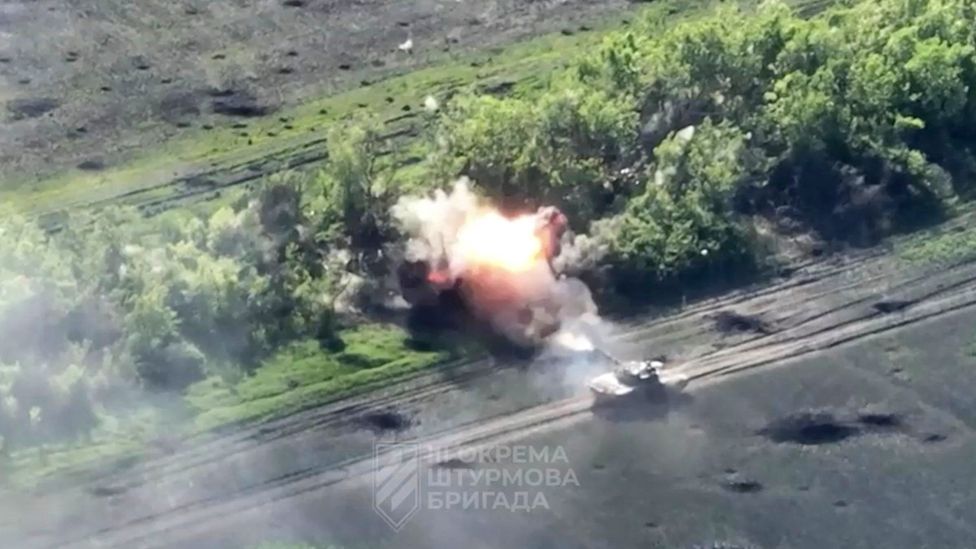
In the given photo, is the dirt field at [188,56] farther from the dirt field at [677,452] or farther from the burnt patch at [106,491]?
the dirt field at [677,452]

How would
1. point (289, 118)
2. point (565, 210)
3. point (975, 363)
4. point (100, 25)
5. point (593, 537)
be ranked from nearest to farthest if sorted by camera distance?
point (593, 537)
point (975, 363)
point (565, 210)
point (289, 118)
point (100, 25)

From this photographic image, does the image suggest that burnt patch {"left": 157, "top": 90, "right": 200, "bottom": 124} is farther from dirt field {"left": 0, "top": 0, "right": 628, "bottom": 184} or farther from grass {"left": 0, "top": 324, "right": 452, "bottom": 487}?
grass {"left": 0, "top": 324, "right": 452, "bottom": 487}

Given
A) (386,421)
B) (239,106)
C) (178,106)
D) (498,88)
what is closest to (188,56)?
(178,106)

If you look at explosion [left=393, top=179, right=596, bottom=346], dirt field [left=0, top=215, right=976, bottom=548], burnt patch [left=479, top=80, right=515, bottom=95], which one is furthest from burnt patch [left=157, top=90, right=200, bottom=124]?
dirt field [left=0, top=215, right=976, bottom=548]

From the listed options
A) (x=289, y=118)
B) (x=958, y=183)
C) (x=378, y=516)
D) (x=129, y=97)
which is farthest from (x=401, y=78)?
(x=378, y=516)

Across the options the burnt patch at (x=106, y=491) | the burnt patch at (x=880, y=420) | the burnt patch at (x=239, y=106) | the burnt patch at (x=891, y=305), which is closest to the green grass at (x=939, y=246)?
the burnt patch at (x=891, y=305)

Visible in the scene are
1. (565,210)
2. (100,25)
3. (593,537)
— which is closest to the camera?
(593,537)

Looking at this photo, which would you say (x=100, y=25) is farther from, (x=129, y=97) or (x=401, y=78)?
(x=401, y=78)
